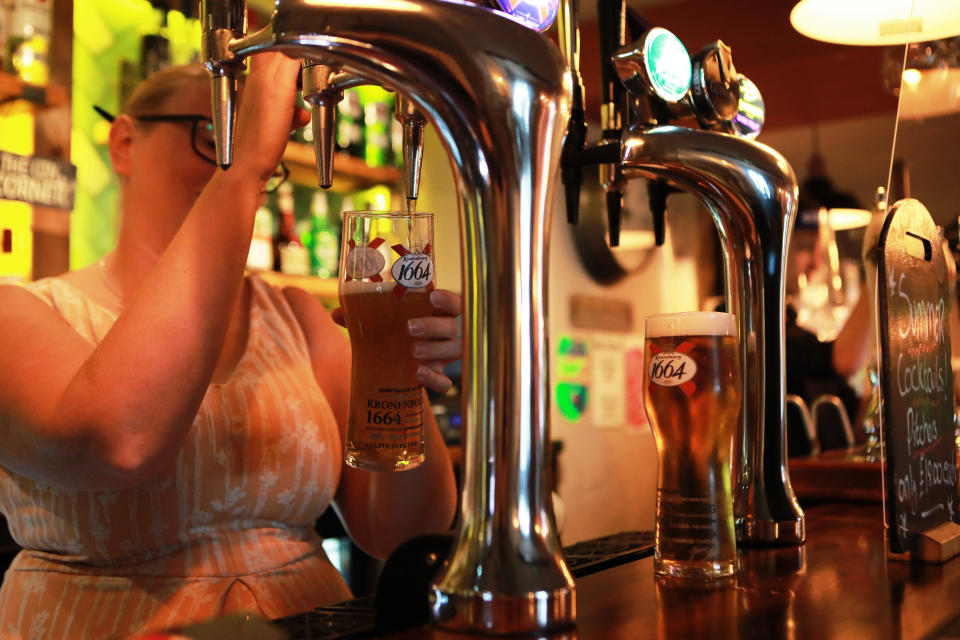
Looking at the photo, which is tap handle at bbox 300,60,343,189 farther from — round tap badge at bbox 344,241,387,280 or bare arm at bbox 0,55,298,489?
bare arm at bbox 0,55,298,489

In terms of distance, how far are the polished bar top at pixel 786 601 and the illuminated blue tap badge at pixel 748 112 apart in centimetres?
44

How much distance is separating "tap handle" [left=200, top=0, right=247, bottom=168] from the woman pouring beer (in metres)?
0.26

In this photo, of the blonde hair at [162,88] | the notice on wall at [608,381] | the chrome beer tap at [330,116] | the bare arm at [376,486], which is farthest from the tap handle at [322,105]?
the notice on wall at [608,381]

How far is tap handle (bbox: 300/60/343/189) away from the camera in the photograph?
647 mm

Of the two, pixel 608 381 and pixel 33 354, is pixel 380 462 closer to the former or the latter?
pixel 33 354

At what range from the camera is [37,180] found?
2.37 meters

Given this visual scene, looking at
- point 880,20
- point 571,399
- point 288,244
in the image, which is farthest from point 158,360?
point 571,399

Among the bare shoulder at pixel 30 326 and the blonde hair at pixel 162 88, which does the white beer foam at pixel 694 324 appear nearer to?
the bare shoulder at pixel 30 326

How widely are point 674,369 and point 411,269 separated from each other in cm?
24

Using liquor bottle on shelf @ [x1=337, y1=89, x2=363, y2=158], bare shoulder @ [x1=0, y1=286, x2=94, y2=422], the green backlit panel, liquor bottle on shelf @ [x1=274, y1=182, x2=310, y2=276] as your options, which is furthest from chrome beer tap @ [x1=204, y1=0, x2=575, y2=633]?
liquor bottle on shelf @ [x1=337, y1=89, x2=363, y2=158]

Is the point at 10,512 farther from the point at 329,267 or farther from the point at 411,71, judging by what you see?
the point at 329,267

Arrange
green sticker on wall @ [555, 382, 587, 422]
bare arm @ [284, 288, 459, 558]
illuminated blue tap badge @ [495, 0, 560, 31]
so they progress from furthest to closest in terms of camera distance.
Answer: green sticker on wall @ [555, 382, 587, 422]
bare arm @ [284, 288, 459, 558]
illuminated blue tap badge @ [495, 0, 560, 31]

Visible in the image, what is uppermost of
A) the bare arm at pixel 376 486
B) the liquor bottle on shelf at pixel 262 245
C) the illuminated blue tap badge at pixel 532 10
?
the liquor bottle on shelf at pixel 262 245

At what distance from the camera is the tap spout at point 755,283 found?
0.83 metres
